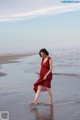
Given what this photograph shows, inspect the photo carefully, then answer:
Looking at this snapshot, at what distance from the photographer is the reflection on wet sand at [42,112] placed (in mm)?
8641

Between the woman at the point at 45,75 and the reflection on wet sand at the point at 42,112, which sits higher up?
the woman at the point at 45,75

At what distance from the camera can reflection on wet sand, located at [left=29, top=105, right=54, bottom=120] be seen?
8641 mm

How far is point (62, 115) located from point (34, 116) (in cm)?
66

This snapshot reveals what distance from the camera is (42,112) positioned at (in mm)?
9234

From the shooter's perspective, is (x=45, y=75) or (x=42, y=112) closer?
(x=42, y=112)

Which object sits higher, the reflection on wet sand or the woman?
the woman

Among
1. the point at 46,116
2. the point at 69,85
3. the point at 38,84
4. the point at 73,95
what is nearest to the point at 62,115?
the point at 46,116

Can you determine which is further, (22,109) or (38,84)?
(38,84)

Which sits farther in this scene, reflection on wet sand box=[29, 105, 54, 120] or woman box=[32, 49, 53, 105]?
woman box=[32, 49, 53, 105]

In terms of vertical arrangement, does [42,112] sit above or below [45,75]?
below

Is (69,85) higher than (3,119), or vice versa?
(3,119)

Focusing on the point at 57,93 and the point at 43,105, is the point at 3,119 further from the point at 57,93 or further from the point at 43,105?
the point at 57,93

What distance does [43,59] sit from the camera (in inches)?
412

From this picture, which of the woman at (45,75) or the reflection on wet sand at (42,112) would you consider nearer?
the reflection on wet sand at (42,112)
